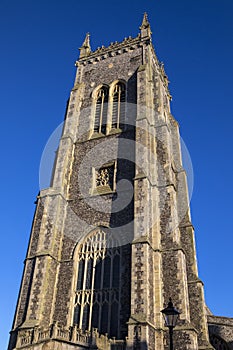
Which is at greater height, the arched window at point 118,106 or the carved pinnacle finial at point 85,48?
the carved pinnacle finial at point 85,48

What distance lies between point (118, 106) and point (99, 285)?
13167mm

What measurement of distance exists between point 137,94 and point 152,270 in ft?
40.9

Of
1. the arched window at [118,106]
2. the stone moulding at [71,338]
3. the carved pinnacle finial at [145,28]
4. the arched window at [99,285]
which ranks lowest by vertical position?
the stone moulding at [71,338]

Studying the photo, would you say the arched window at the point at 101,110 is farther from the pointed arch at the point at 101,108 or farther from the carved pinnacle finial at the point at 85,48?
the carved pinnacle finial at the point at 85,48

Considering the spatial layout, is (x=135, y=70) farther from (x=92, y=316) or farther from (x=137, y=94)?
(x=92, y=316)

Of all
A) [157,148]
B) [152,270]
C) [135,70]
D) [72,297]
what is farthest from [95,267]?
[135,70]

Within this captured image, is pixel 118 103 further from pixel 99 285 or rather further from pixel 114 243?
pixel 99 285

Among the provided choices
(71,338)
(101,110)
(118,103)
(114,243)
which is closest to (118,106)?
(118,103)

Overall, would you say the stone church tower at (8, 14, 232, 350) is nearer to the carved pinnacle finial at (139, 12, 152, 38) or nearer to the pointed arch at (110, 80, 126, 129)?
the pointed arch at (110, 80, 126, 129)

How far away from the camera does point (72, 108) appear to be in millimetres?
25516

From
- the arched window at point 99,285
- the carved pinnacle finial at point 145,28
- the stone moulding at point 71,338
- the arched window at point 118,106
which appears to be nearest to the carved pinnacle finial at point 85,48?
the carved pinnacle finial at point 145,28

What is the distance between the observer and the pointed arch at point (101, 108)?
961 inches

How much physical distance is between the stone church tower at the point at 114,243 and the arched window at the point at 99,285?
49 millimetres

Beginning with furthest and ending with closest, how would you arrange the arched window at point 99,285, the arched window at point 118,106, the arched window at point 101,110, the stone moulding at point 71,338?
the arched window at point 101,110
the arched window at point 118,106
the arched window at point 99,285
the stone moulding at point 71,338
